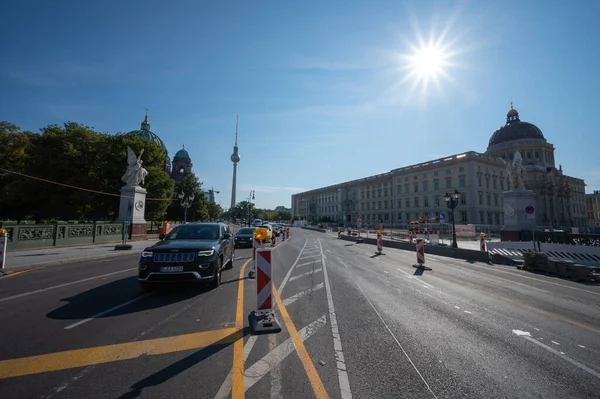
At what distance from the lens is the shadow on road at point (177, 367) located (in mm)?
2629

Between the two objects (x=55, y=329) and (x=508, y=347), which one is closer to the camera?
(x=508, y=347)

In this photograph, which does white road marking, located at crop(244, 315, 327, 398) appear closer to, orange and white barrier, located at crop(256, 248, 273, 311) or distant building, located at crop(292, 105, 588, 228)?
orange and white barrier, located at crop(256, 248, 273, 311)

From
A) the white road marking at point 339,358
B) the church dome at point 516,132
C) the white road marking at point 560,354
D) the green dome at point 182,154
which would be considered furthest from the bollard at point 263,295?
the church dome at point 516,132

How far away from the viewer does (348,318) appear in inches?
192

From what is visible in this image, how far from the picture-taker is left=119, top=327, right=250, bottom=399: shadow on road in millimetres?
2629

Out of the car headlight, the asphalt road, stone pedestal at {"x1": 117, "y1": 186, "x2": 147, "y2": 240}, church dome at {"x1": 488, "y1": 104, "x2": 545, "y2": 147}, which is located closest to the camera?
the asphalt road

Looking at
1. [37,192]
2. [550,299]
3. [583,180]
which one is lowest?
[550,299]

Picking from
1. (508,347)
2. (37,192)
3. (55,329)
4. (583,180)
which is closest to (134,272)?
(55,329)

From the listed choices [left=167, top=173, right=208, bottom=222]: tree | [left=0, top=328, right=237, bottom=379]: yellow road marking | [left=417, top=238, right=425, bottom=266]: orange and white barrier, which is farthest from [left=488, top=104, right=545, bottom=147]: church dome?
[left=0, top=328, right=237, bottom=379]: yellow road marking

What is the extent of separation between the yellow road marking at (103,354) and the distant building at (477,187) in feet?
210

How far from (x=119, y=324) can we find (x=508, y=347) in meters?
6.14

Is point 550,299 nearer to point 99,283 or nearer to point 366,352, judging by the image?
point 366,352

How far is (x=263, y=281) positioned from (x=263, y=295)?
0.79 ft

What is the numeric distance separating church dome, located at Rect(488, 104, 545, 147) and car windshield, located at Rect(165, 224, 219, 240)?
96963 millimetres
